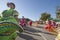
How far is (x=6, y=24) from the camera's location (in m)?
4.45

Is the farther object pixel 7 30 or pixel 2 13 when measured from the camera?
pixel 2 13

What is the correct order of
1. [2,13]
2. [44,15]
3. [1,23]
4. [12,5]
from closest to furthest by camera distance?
[1,23] → [2,13] → [12,5] → [44,15]

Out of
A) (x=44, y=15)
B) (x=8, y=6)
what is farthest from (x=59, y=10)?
(x=8, y=6)

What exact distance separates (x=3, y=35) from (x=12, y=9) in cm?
234

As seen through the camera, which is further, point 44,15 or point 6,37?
point 44,15

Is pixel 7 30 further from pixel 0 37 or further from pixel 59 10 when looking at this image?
pixel 59 10

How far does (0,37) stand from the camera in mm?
4656

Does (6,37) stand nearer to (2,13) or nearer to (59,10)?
(2,13)

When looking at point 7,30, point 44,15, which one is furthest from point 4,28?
point 44,15

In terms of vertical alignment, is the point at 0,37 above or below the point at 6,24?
below

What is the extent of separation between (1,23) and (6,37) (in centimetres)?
46

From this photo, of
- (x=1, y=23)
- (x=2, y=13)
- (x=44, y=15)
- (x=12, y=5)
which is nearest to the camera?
(x=1, y=23)

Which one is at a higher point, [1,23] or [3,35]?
[1,23]

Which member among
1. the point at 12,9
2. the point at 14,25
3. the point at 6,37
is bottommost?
the point at 6,37
